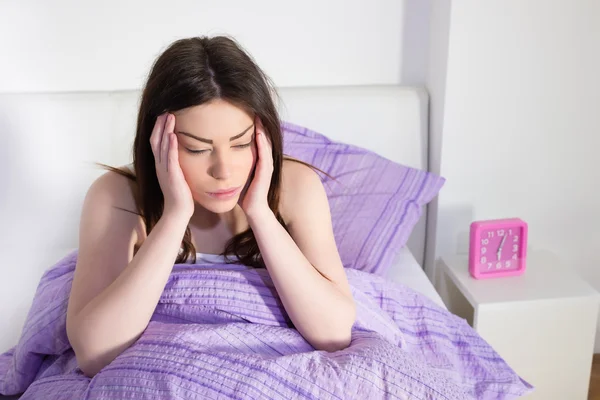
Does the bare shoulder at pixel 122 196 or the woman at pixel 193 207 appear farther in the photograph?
the bare shoulder at pixel 122 196

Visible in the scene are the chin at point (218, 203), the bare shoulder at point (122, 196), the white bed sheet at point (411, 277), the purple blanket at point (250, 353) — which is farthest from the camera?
the white bed sheet at point (411, 277)

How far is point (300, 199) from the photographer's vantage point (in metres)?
1.27

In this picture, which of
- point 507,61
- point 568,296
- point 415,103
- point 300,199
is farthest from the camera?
point 415,103

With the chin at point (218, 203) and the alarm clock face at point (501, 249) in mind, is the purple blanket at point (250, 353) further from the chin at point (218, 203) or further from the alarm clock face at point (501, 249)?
the alarm clock face at point (501, 249)

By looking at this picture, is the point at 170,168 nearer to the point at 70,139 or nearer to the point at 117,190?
the point at 117,190

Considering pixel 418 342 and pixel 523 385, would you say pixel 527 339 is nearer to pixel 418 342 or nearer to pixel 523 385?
Result: pixel 523 385

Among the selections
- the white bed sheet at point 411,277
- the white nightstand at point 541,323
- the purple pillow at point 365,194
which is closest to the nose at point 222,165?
the purple pillow at point 365,194

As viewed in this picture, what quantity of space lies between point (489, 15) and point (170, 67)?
3.30 ft

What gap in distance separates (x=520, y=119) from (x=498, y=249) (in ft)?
1.26

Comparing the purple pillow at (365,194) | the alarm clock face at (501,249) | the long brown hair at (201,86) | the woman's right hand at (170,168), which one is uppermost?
the long brown hair at (201,86)

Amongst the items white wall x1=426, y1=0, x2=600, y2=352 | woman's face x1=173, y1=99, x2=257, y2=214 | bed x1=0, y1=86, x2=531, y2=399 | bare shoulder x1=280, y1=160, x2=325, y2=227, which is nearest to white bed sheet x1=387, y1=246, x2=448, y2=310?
bed x1=0, y1=86, x2=531, y2=399

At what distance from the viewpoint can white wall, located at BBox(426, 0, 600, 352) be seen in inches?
68.1

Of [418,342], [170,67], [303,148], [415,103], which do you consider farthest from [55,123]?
[418,342]

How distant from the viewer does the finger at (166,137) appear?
1.07 metres
